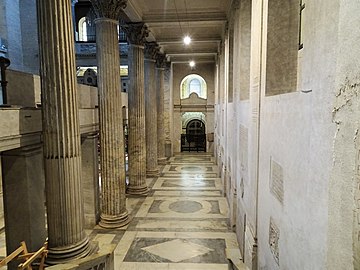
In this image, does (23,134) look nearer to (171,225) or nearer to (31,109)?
(31,109)

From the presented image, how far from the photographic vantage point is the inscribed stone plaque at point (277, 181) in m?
2.88

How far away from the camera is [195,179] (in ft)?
42.8

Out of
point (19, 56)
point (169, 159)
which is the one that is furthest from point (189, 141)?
point (19, 56)

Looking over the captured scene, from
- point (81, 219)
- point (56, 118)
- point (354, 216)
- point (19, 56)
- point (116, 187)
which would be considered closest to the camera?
point (354, 216)

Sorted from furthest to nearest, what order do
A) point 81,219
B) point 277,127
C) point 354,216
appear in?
point 81,219 < point 277,127 < point 354,216

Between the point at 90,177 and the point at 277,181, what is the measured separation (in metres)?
6.00

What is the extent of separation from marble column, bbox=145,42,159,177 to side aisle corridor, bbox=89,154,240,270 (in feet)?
3.90

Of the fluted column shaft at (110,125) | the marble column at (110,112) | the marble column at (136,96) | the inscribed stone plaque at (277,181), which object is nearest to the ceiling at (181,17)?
the marble column at (136,96)

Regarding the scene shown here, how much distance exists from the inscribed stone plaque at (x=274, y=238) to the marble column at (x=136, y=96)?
24.0ft

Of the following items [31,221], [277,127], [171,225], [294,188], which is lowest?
[171,225]

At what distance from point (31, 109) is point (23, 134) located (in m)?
0.48

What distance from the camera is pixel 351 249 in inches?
51.4

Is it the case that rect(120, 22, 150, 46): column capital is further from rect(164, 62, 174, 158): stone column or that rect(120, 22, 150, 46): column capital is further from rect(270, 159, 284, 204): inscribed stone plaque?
rect(164, 62, 174, 158): stone column

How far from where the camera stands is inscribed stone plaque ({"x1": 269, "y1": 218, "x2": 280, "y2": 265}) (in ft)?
9.75
